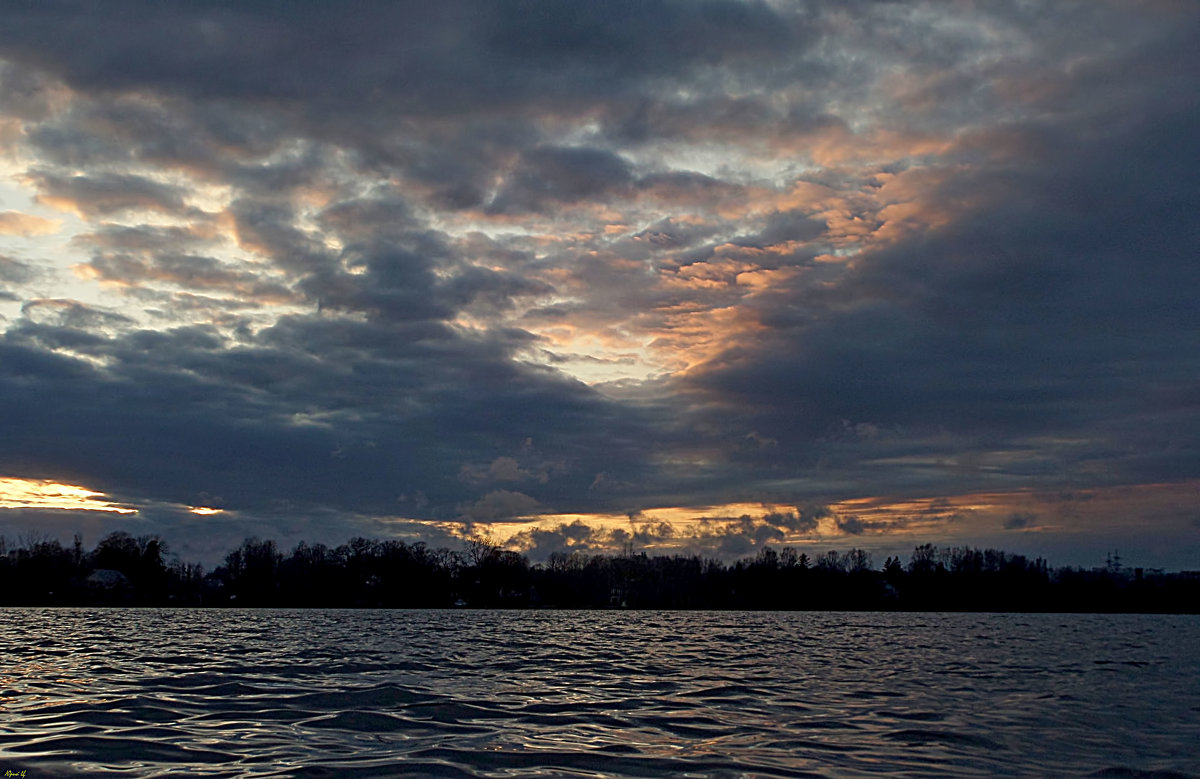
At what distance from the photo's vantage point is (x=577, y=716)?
21.5 m

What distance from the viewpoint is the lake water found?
15562mm

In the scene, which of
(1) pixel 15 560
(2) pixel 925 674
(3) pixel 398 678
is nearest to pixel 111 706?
Result: (3) pixel 398 678

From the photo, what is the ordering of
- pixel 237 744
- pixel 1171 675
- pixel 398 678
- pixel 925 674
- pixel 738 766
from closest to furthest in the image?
1. pixel 738 766
2. pixel 237 744
3. pixel 398 678
4. pixel 925 674
5. pixel 1171 675

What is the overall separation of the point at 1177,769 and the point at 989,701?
10512 millimetres

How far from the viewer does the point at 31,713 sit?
20.4 m

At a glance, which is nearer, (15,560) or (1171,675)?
(1171,675)

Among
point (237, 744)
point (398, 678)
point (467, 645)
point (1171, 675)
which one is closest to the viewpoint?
point (237, 744)

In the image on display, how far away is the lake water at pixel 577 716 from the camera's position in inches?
613

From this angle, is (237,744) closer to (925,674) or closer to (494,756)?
(494,756)

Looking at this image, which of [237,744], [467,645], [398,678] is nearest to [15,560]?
[467,645]

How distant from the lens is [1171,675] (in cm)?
4022

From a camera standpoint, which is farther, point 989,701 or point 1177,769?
point 989,701

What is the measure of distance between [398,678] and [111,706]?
9975mm

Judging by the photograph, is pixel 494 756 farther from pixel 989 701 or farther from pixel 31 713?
pixel 989 701
